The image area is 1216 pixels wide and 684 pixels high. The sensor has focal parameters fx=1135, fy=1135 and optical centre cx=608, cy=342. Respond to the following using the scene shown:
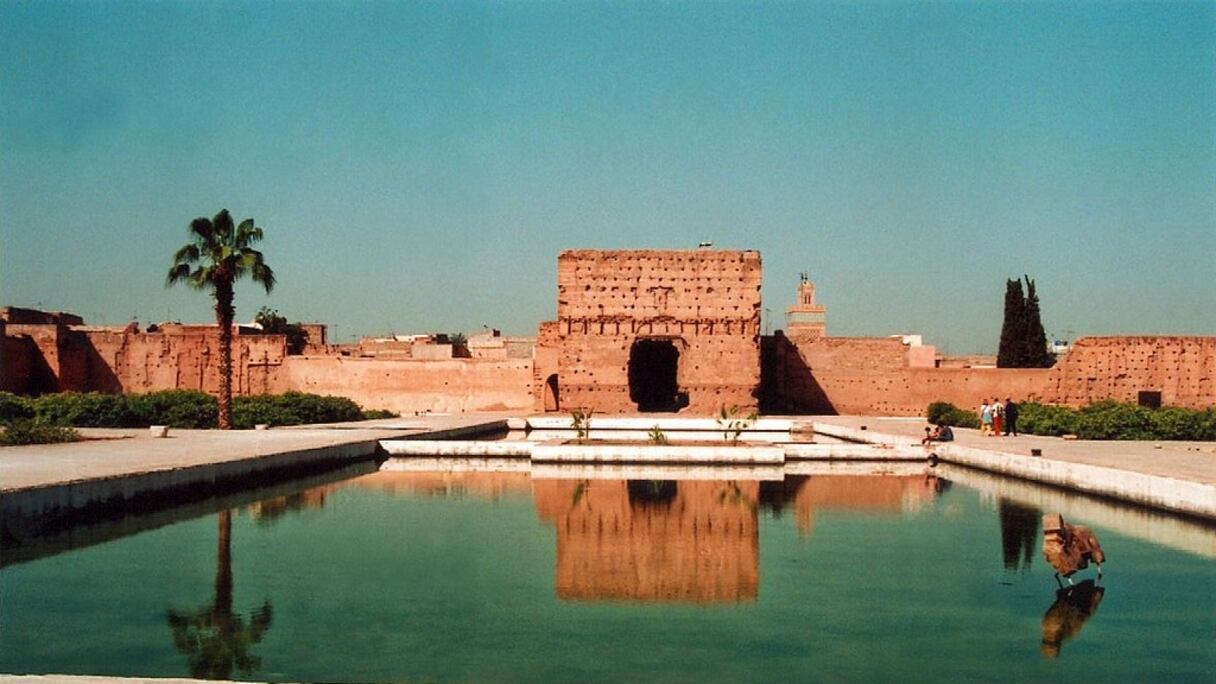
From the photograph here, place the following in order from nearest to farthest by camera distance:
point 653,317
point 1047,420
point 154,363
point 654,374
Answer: point 1047,420, point 653,317, point 154,363, point 654,374

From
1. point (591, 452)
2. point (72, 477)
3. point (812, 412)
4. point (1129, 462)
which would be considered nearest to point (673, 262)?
point (812, 412)

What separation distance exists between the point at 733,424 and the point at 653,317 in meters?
5.76

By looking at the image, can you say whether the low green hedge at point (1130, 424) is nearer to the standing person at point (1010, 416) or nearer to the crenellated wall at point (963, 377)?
the standing person at point (1010, 416)

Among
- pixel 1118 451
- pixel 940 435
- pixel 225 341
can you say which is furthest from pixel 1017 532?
pixel 225 341

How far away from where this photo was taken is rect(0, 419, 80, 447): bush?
51.5ft

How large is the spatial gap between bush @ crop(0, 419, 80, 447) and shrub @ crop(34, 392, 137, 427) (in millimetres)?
4425

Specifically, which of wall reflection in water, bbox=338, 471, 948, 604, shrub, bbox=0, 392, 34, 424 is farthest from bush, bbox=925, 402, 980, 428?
shrub, bbox=0, 392, 34, 424

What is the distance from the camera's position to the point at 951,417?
24.7m

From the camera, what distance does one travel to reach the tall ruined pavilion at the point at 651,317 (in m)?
29.9

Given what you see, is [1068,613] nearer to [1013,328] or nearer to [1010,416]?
[1010,416]

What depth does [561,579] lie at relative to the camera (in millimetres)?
8273

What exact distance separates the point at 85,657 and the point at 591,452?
397 inches

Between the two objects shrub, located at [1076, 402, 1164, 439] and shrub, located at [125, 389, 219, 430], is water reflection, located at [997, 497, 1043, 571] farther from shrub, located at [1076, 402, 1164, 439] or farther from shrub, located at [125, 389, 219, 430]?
shrub, located at [125, 389, 219, 430]

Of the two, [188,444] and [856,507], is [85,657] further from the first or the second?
[188,444]
